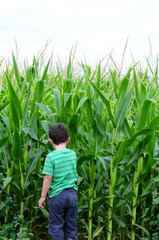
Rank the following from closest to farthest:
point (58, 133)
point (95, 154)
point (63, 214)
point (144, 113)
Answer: point (58, 133), point (63, 214), point (144, 113), point (95, 154)

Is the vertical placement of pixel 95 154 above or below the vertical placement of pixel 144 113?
below

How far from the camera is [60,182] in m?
3.04

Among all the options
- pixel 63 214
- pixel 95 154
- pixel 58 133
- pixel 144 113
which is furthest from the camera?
pixel 95 154

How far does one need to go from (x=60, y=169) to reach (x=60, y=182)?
0.13 metres

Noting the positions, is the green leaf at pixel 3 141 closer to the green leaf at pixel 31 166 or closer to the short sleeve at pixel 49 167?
the green leaf at pixel 31 166

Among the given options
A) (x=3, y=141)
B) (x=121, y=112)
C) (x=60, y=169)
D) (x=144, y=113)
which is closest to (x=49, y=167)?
(x=60, y=169)

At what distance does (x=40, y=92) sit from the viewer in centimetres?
368

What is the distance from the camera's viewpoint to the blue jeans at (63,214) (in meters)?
3.05

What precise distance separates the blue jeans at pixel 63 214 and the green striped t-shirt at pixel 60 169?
6cm

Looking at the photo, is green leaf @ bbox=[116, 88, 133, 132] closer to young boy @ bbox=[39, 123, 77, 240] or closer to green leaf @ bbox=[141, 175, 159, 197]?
young boy @ bbox=[39, 123, 77, 240]

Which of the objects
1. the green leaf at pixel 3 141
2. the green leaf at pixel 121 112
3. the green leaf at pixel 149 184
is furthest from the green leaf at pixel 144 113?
the green leaf at pixel 3 141

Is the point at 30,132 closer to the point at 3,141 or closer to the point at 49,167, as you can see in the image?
the point at 3,141

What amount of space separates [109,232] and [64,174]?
95cm

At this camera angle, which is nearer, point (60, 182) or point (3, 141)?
point (60, 182)
